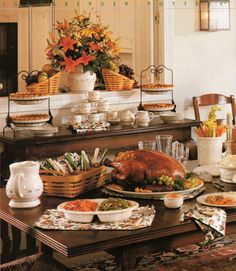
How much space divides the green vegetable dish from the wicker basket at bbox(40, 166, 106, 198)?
0.31 meters

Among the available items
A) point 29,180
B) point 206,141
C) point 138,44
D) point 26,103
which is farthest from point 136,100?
point 29,180

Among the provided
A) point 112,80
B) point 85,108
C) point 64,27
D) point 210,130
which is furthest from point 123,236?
point 112,80

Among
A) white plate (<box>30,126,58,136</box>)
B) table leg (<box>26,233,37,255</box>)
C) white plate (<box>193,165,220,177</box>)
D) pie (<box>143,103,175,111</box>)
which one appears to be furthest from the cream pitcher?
pie (<box>143,103,175,111</box>)

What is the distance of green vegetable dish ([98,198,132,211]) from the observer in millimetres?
2863

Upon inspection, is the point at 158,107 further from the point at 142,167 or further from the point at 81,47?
the point at 142,167

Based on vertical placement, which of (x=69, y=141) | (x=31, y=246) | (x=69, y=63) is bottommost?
(x=31, y=246)

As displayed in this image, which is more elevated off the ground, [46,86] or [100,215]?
[46,86]

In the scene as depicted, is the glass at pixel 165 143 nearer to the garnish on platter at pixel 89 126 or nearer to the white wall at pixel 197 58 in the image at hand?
the garnish on platter at pixel 89 126

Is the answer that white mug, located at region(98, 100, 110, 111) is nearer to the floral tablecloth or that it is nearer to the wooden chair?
the wooden chair

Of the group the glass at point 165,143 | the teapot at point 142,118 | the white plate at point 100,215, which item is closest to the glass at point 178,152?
the glass at point 165,143

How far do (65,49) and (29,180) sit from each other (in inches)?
98.9

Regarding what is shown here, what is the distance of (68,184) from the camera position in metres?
3.21

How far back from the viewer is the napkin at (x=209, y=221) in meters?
2.86

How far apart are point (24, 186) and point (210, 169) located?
1100mm
